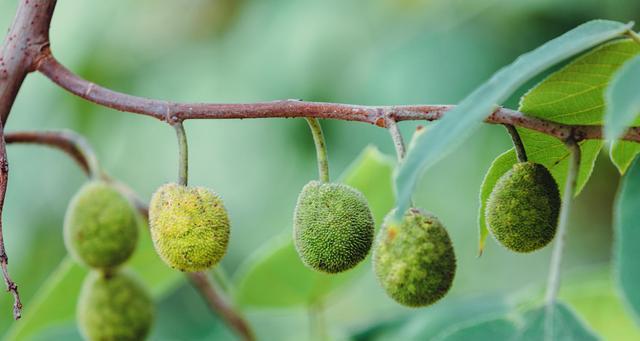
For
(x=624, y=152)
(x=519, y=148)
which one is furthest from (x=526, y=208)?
(x=624, y=152)

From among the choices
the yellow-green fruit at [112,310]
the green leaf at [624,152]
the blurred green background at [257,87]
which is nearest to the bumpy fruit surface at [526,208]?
the green leaf at [624,152]

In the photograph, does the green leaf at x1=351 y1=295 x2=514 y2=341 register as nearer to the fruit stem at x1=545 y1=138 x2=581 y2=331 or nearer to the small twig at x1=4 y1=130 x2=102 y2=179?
the small twig at x1=4 y1=130 x2=102 y2=179

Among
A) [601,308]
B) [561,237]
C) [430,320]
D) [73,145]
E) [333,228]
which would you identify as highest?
[73,145]

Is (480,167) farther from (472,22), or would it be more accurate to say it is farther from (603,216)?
Answer: (603,216)

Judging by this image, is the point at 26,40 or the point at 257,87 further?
the point at 257,87

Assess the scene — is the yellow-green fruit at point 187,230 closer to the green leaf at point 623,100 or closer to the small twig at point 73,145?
the small twig at point 73,145

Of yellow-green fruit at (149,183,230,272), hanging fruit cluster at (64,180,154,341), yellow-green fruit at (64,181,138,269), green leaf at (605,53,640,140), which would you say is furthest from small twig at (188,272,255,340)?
green leaf at (605,53,640,140)

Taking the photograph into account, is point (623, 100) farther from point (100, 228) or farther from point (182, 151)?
point (100, 228)
